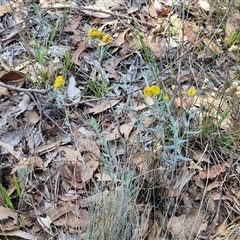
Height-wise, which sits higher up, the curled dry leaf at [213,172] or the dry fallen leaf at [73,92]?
the dry fallen leaf at [73,92]

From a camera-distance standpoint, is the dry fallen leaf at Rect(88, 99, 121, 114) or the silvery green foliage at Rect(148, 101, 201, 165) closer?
the silvery green foliage at Rect(148, 101, 201, 165)

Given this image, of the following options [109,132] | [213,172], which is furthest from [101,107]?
[213,172]

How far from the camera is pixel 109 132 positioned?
6.45 ft

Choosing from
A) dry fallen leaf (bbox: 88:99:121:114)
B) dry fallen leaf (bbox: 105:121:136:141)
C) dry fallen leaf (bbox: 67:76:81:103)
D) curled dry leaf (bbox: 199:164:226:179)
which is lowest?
curled dry leaf (bbox: 199:164:226:179)

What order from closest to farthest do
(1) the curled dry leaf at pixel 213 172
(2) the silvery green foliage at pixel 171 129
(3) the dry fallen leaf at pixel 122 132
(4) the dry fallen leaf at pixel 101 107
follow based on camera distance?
1. (2) the silvery green foliage at pixel 171 129
2. (1) the curled dry leaf at pixel 213 172
3. (3) the dry fallen leaf at pixel 122 132
4. (4) the dry fallen leaf at pixel 101 107

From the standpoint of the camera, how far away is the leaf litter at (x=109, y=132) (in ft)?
5.54

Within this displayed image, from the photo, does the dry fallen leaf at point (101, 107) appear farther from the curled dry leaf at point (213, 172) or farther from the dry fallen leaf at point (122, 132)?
the curled dry leaf at point (213, 172)

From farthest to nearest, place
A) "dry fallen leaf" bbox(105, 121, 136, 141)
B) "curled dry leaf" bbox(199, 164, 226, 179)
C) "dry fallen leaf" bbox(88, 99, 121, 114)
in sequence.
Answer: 1. "dry fallen leaf" bbox(88, 99, 121, 114)
2. "dry fallen leaf" bbox(105, 121, 136, 141)
3. "curled dry leaf" bbox(199, 164, 226, 179)

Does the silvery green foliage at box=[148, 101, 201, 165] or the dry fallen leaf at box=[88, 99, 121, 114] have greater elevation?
the silvery green foliage at box=[148, 101, 201, 165]

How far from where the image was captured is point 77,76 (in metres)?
2.19

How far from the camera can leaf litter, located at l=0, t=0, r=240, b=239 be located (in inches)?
66.5

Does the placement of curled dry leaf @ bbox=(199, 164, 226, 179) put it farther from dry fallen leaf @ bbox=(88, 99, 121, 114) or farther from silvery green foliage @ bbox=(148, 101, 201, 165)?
dry fallen leaf @ bbox=(88, 99, 121, 114)

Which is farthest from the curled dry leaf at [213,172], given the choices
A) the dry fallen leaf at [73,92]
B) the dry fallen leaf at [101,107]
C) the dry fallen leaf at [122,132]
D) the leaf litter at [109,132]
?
the dry fallen leaf at [73,92]

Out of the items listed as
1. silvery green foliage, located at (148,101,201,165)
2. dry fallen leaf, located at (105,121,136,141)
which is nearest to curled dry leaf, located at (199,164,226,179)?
silvery green foliage, located at (148,101,201,165)
